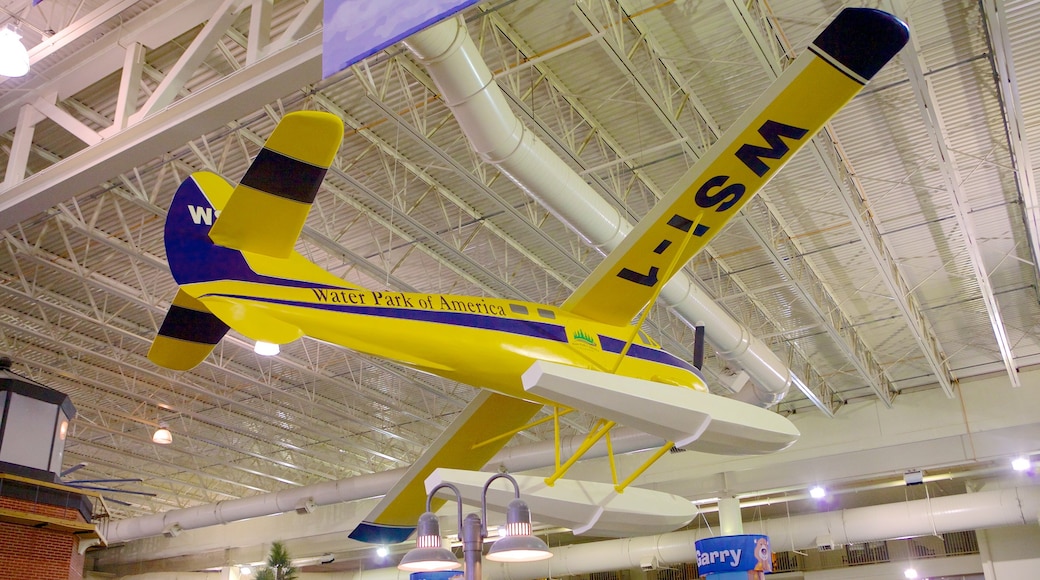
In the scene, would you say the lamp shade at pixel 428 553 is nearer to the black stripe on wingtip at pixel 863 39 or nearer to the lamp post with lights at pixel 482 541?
the lamp post with lights at pixel 482 541

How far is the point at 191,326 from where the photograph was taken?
7297mm

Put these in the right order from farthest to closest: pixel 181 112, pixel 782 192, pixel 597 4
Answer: pixel 782 192 → pixel 597 4 → pixel 181 112

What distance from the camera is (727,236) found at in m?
Answer: 14.9

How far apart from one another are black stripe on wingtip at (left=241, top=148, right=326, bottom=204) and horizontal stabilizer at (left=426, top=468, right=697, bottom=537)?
2777mm

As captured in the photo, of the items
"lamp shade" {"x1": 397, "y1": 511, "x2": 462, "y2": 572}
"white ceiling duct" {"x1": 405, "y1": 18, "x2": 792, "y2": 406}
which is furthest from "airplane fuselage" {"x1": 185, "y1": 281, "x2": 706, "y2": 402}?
"lamp shade" {"x1": 397, "y1": 511, "x2": 462, "y2": 572}

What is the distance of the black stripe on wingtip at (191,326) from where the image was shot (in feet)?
23.8

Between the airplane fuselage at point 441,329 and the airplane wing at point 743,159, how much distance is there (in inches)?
18.2

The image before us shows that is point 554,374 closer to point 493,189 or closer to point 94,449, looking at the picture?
point 493,189

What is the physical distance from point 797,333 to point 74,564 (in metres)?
14.7

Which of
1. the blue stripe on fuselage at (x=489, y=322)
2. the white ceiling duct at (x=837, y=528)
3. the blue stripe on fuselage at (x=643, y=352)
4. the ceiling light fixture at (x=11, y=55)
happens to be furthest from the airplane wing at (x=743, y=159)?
the white ceiling duct at (x=837, y=528)

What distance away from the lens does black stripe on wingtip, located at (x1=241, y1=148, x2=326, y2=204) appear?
598cm

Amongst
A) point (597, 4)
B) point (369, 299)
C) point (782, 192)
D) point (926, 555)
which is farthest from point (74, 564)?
point (926, 555)

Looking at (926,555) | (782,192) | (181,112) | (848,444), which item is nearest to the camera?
(181,112)

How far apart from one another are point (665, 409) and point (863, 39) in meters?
3.32
